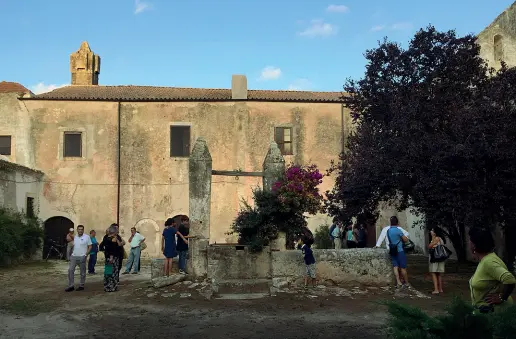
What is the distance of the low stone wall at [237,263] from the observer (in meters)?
11.0

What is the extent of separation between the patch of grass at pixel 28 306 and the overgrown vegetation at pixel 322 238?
13.9 m

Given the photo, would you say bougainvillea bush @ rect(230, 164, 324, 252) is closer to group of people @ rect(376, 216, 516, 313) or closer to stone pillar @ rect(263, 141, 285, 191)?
stone pillar @ rect(263, 141, 285, 191)

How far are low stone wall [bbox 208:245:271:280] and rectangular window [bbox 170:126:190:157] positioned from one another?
13.2 metres

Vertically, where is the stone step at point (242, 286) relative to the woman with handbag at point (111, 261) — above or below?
below

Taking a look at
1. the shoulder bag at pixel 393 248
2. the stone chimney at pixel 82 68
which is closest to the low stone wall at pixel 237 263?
the shoulder bag at pixel 393 248

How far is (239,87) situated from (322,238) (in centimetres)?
811

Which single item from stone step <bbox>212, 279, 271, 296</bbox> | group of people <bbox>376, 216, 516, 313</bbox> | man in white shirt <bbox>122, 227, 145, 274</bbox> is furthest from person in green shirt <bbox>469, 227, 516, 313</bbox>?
man in white shirt <bbox>122, 227, 145, 274</bbox>

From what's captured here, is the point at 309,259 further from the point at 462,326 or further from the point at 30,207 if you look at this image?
the point at 30,207

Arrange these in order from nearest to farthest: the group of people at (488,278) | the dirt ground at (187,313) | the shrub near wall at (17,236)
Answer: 1. the group of people at (488,278)
2. the dirt ground at (187,313)
3. the shrub near wall at (17,236)

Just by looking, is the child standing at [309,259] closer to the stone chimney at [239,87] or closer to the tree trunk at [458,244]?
the tree trunk at [458,244]

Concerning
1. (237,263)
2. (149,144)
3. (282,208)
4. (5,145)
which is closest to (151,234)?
(149,144)

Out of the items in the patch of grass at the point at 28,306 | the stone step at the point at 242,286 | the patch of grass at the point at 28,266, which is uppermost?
the stone step at the point at 242,286

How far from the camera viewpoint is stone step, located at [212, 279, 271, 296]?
10.5 m

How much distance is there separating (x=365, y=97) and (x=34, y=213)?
16098 millimetres
